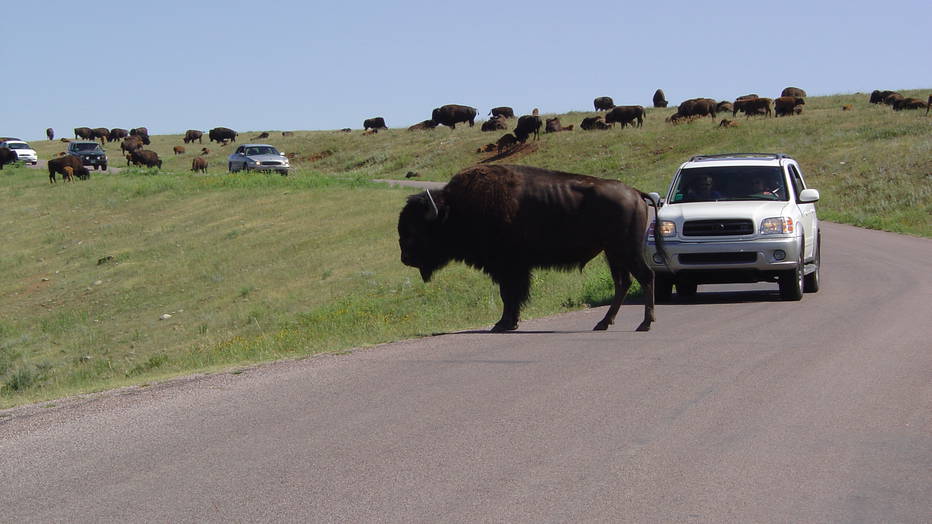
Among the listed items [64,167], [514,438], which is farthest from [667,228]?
[64,167]

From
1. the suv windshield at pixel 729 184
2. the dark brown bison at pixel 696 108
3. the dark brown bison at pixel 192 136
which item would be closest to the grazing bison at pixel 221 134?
the dark brown bison at pixel 192 136

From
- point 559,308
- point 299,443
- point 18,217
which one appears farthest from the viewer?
point 18,217

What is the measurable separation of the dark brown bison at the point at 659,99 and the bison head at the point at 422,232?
94747mm

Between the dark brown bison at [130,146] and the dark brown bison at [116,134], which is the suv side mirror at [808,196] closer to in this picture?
the dark brown bison at [130,146]

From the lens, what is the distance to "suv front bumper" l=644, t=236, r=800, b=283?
1547cm

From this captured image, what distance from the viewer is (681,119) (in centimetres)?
7144

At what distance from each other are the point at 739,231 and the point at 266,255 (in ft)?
58.4

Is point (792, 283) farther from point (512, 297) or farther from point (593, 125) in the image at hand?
point (593, 125)

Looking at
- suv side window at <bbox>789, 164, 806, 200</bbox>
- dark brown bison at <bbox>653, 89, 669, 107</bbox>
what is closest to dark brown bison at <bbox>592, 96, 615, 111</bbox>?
dark brown bison at <bbox>653, 89, 669, 107</bbox>

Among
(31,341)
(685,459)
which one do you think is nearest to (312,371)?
(685,459)

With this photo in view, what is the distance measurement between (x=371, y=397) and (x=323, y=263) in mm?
19310

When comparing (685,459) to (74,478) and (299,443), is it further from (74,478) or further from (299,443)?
(74,478)

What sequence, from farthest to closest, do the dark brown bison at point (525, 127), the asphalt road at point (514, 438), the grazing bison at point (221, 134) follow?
the grazing bison at point (221, 134) < the dark brown bison at point (525, 127) < the asphalt road at point (514, 438)

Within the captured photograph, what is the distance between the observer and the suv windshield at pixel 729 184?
664 inches
